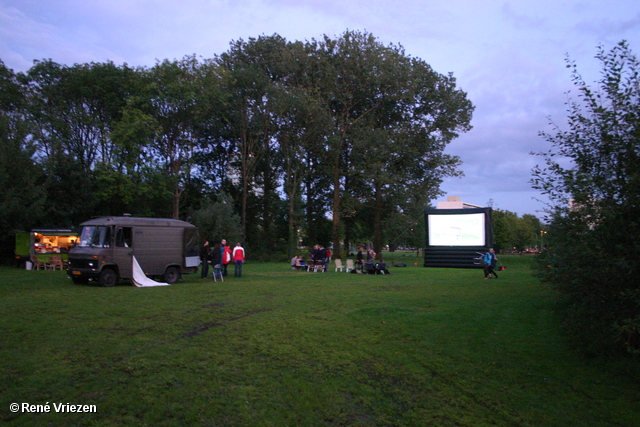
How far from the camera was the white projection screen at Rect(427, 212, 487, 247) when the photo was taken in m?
28.6

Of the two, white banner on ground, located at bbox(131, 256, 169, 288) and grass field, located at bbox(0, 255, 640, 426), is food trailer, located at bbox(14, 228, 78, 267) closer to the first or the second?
white banner on ground, located at bbox(131, 256, 169, 288)

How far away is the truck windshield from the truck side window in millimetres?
290

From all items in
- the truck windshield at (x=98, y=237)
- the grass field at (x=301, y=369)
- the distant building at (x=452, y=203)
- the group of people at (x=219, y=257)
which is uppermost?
the distant building at (x=452, y=203)

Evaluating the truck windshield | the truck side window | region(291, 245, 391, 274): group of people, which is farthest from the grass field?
region(291, 245, 391, 274): group of people

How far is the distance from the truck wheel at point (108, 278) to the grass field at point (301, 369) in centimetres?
497

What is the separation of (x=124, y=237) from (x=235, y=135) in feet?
81.0

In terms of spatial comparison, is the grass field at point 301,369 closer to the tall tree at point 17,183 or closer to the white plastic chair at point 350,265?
the white plastic chair at point 350,265

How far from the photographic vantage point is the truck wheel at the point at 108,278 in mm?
15675

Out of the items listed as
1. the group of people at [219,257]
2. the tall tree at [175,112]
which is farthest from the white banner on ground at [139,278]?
the tall tree at [175,112]

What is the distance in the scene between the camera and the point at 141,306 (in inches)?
436

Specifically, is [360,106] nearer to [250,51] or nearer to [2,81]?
[250,51]

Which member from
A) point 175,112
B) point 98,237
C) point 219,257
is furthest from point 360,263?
point 175,112

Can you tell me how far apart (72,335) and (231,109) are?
105ft

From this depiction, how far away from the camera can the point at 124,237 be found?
1616 centimetres
